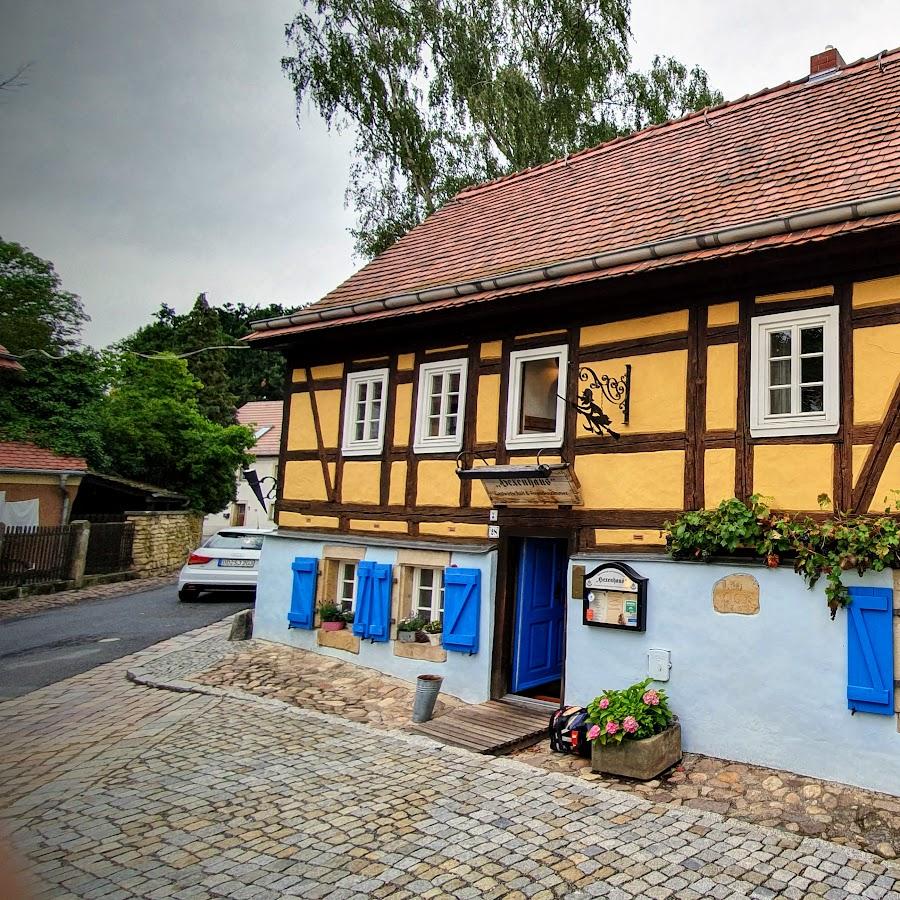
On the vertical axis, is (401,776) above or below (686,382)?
below

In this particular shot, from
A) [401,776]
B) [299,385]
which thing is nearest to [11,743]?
[401,776]

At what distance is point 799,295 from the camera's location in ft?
20.9

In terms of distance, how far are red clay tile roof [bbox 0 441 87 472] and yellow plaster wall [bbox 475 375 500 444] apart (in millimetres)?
14198

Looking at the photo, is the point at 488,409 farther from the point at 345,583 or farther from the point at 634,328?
the point at 345,583

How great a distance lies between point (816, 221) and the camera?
5.98m

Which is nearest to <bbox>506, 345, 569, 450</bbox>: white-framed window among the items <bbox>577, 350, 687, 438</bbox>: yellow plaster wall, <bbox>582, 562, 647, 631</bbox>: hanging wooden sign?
<bbox>577, 350, 687, 438</bbox>: yellow plaster wall

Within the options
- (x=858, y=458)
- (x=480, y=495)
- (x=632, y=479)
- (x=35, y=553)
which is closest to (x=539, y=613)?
(x=480, y=495)

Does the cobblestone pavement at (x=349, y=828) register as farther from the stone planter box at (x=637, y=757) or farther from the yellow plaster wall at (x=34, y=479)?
the yellow plaster wall at (x=34, y=479)

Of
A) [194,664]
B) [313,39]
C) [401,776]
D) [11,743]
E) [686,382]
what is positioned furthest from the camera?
[313,39]

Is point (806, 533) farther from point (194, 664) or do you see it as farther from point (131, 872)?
point (194, 664)

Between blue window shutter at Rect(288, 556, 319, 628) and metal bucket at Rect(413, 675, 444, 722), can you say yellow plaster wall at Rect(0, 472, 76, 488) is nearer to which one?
blue window shutter at Rect(288, 556, 319, 628)

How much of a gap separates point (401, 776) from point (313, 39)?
56.1 ft

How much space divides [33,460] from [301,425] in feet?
37.8

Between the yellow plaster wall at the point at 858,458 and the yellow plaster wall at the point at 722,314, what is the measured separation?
62.1 inches
